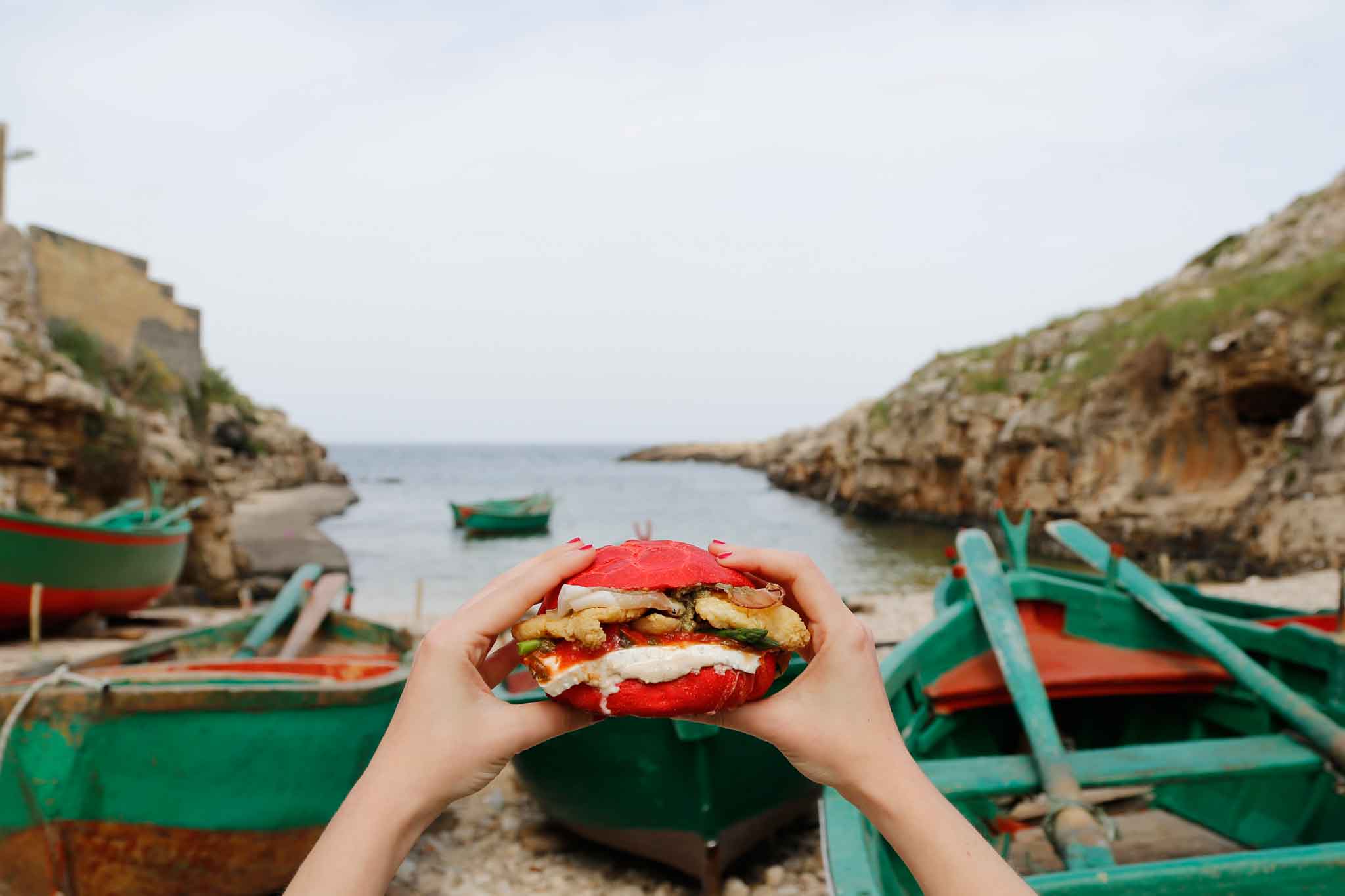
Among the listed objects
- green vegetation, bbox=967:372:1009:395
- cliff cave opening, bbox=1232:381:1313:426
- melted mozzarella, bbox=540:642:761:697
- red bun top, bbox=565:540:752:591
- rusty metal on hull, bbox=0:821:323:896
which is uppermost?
green vegetation, bbox=967:372:1009:395

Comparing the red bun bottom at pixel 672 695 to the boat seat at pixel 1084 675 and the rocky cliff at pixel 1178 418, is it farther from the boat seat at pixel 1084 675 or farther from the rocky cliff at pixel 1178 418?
the rocky cliff at pixel 1178 418

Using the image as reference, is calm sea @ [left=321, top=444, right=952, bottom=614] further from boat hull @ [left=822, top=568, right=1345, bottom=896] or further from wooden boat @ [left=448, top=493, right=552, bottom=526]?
boat hull @ [left=822, top=568, right=1345, bottom=896]

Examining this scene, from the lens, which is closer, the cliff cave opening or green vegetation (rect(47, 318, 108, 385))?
green vegetation (rect(47, 318, 108, 385))

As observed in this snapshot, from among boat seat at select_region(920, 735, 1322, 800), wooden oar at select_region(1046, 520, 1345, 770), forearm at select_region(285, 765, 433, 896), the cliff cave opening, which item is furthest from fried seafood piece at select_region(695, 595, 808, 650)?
the cliff cave opening

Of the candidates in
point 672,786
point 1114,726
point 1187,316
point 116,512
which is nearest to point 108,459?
point 116,512

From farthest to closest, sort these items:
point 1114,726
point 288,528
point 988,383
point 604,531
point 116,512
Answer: point 604,531, point 288,528, point 988,383, point 116,512, point 1114,726

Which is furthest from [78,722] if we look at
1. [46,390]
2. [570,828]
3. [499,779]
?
[46,390]

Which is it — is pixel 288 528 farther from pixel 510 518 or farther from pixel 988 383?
pixel 988 383

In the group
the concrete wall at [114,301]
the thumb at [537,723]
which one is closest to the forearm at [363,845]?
the thumb at [537,723]
